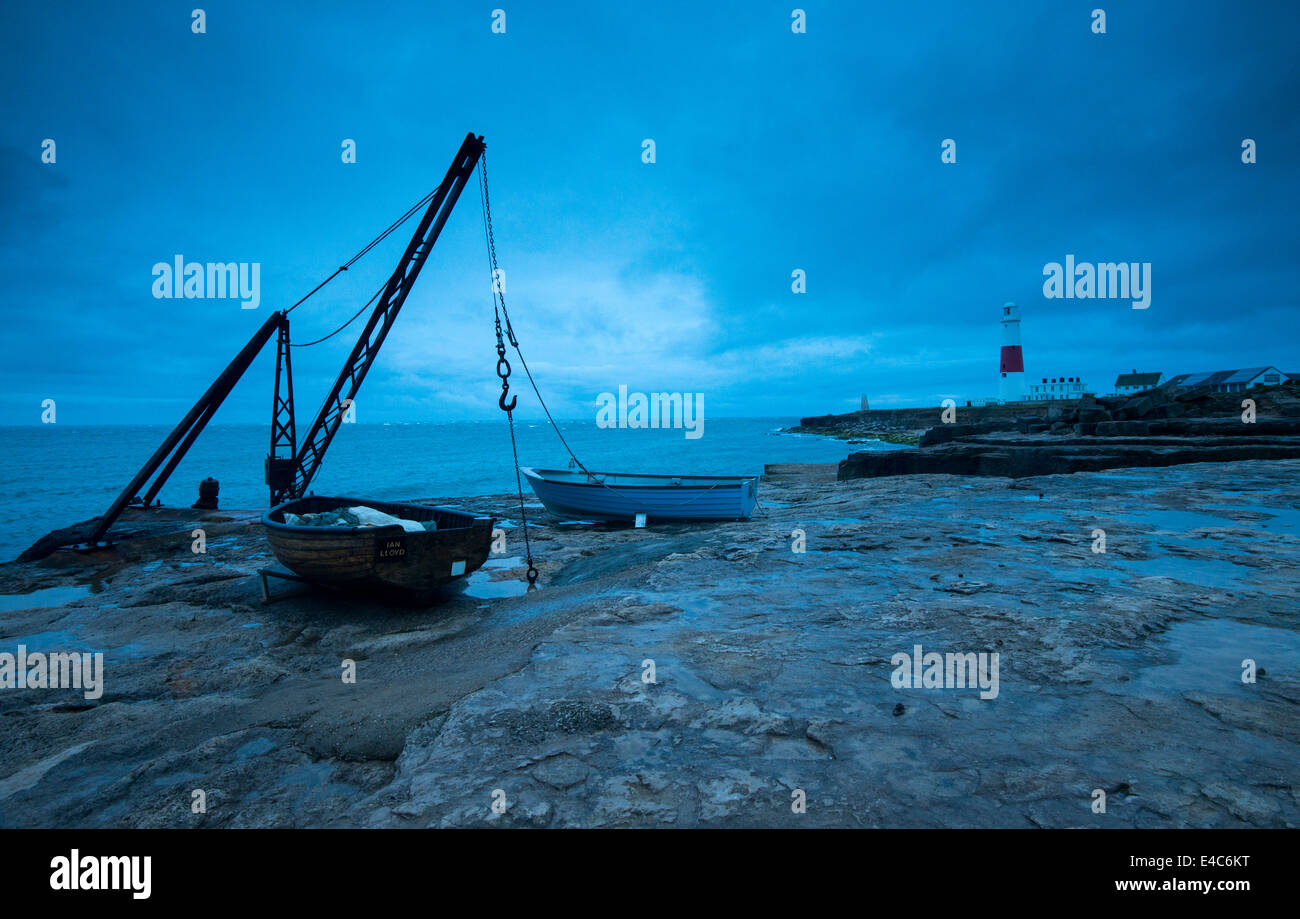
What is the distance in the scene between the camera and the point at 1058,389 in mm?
81750

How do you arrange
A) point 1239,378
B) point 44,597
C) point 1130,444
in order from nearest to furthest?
point 44,597, point 1130,444, point 1239,378

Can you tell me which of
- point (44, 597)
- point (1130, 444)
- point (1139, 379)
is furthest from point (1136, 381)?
point (44, 597)

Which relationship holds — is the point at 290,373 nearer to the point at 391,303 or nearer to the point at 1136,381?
the point at 391,303

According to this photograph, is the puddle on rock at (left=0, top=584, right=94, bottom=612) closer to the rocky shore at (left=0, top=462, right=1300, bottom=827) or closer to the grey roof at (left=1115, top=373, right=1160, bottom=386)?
the rocky shore at (left=0, top=462, right=1300, bottom=827)

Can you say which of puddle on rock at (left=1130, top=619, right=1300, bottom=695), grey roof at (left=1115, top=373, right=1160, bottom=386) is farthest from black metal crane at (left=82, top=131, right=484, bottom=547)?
grey roof at (left=1115, top=373, right=1160, bottom=386)

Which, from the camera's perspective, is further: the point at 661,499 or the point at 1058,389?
the point at 1058,389

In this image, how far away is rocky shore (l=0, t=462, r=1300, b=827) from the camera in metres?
2.81

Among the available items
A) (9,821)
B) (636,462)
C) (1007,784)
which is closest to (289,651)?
(9,821)

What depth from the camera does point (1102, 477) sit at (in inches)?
592

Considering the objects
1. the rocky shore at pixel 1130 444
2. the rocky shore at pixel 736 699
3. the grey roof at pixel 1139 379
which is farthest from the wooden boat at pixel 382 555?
the grey roof at pixel 1139 379

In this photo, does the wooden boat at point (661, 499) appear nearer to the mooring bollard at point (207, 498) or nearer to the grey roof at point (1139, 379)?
the mooring bollard at point (207, 498)

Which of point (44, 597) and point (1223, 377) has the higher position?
point (1223, 377)

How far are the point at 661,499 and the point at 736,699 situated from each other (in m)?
13.7

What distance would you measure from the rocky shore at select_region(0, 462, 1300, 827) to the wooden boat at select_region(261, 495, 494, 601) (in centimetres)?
60
